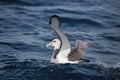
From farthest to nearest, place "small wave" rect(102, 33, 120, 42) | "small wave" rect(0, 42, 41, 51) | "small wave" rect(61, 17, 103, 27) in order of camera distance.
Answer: "small wave" rect(61, 17, 103, 27), "small wave" rect(102, 33, 120, 42), "small wave" rect(0, 42, 41, 51)

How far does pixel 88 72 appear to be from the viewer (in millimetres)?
12359

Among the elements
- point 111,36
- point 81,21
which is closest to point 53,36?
point 111,36

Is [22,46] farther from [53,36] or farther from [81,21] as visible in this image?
[81,21]

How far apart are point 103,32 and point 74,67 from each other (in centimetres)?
490

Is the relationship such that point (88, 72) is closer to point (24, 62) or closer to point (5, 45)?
point (24, 62)

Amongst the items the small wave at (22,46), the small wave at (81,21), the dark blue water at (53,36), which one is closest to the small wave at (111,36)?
the dark blue water at (53,36)

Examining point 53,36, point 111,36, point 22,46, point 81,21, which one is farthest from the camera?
point 81,21

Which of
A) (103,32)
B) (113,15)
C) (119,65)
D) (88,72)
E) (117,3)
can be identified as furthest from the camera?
(117,3)

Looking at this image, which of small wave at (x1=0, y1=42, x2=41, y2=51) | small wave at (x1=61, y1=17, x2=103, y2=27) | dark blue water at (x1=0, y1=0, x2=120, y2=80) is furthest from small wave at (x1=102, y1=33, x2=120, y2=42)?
small wave at (x1=0, y1=42, x2=41, y2=51)

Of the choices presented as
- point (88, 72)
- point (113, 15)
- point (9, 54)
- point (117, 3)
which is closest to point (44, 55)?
point (9, 54)

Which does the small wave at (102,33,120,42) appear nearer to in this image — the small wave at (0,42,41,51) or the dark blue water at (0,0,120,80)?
the dark blue water at (0,0,120,80)

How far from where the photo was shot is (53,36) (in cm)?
1634

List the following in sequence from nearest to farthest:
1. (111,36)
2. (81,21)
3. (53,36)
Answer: (53,36) < (111,36) < (81,21)

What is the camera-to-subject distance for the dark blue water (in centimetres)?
1230
